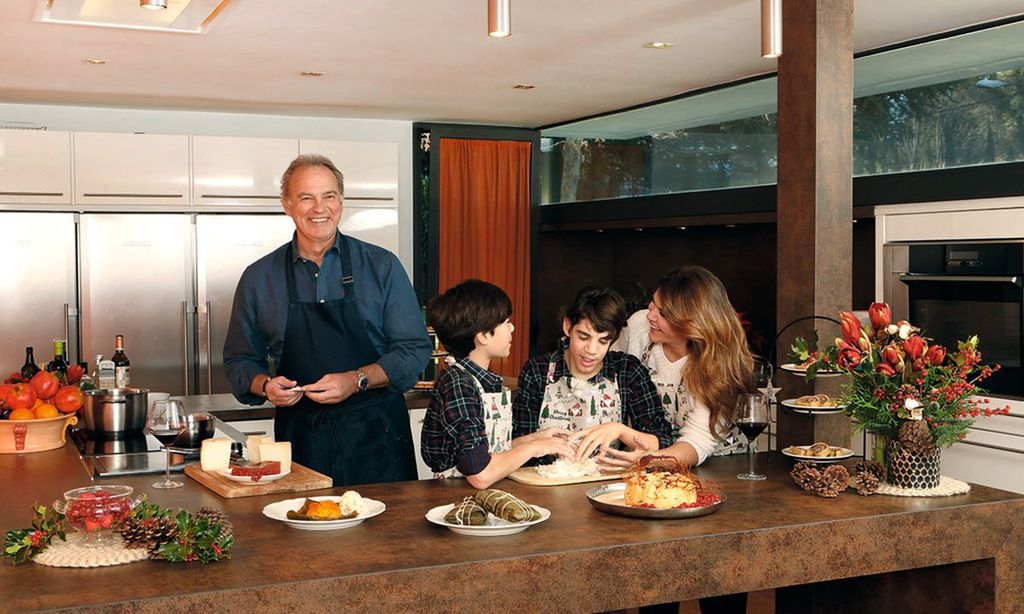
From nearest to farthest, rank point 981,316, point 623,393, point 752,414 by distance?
point 752,414 → point 623,393 → point 981,316

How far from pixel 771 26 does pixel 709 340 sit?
2.79 ft

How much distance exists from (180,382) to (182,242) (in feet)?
2.68

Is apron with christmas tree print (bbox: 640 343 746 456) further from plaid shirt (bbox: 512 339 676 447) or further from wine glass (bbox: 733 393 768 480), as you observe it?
wine glass (bbox: 733 393 768 480)

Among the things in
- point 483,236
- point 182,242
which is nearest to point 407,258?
point 483,236

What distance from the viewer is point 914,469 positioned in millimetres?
2465

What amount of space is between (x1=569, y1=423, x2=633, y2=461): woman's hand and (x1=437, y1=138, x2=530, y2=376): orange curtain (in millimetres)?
4701

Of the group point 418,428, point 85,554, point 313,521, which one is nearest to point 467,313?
point 313,521

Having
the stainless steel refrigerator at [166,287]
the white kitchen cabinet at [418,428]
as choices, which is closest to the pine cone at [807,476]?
the white kitchen cabinet at [418,428]

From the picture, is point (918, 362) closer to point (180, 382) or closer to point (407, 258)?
point (180, 382)

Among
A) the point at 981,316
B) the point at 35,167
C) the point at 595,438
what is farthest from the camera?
the point at 35,167

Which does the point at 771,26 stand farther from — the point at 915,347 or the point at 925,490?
the point at 925,490

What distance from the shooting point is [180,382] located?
6.36m

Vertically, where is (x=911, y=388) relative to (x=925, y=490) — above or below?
above

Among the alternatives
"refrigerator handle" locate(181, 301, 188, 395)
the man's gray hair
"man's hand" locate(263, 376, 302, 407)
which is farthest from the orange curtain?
"man's hand" locate(263, 376, 302, 407)
